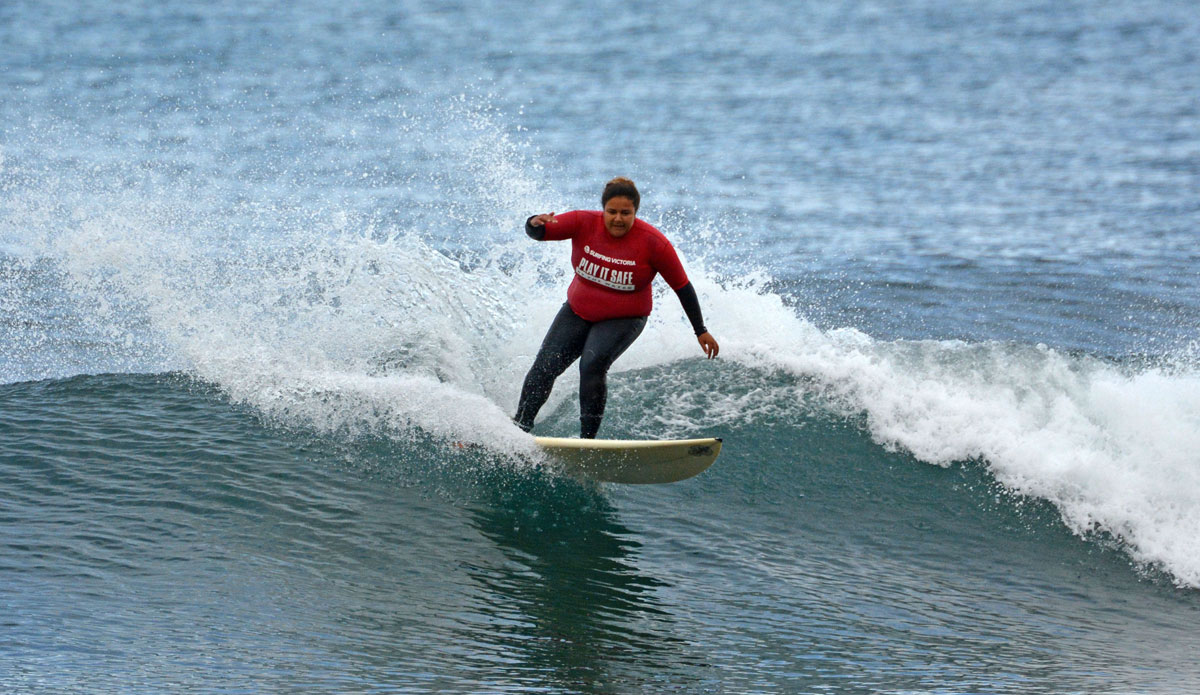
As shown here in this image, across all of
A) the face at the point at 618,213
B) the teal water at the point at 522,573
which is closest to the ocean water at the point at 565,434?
the teal water at the point at 522,573

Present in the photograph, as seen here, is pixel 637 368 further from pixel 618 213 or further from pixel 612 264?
pixel 618 213

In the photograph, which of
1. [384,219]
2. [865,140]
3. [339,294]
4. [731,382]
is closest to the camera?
[731,382]

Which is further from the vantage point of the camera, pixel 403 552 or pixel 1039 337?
pixel 1039 337

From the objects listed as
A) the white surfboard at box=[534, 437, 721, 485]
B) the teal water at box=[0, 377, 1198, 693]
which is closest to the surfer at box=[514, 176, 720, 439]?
the white surfboard at box=[534, 437, 721, 485]

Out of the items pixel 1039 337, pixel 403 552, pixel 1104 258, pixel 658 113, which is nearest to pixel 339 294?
pixel 403 552

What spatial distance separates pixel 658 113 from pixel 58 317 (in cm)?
1896

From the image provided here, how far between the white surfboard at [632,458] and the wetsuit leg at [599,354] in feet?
0.69

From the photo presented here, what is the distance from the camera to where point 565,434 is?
8172 millimetres

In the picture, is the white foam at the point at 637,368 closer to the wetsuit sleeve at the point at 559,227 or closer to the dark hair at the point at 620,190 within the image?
the wetsuit sleeve at the point at 559,227

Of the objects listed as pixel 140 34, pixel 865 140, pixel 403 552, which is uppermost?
pixel 140 34

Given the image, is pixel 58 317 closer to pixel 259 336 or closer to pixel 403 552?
pixel 259 336

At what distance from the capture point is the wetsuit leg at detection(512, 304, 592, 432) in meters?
7.26

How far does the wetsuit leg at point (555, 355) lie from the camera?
23.8 ft

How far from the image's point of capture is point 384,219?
17.2 metres
